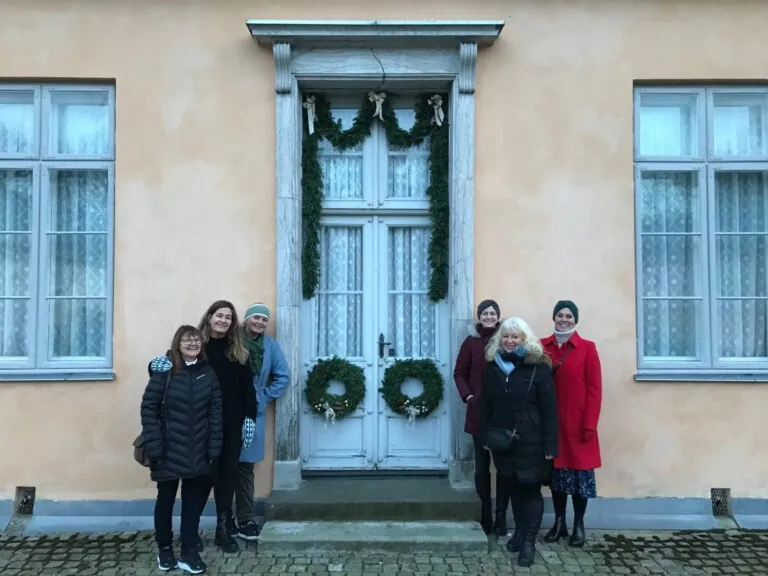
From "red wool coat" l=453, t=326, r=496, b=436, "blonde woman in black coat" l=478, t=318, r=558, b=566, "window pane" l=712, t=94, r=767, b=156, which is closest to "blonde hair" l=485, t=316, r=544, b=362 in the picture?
"blonde woman in black coat" l=478, t=318, r=558, b=566

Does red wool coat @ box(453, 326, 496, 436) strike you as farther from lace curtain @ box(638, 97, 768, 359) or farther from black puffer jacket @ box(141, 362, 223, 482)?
black puffer jacket @ box(141, 362, 223, 482)

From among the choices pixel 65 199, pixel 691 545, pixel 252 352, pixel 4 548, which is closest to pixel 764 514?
pixel 691 545

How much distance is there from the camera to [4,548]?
4.34 meters

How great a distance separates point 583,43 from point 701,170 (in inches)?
54.3

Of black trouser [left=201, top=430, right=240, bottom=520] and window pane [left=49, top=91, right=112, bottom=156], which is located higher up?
window pane [left=49, top=91, right=112, bottom=156]

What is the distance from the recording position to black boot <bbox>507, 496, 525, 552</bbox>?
4.12 m

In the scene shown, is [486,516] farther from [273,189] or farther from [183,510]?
[273,189]

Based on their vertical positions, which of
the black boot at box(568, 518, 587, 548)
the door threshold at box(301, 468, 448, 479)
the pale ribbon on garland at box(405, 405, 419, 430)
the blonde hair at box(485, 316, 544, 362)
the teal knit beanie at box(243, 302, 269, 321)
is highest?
the teal knit beanie at box(243, 302, 269, 321)

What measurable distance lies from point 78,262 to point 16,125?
1.19 metres

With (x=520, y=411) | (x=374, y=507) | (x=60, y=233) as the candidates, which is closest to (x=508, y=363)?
(x=520, y=411)

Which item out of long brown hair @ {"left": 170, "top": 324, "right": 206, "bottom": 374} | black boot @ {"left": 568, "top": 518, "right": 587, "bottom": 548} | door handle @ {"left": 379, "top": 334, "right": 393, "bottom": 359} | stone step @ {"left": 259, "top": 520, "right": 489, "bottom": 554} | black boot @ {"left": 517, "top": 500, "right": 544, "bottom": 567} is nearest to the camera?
long brown hair @ {"left": 170, "top": 324, "right": 206, "bottom": 374}

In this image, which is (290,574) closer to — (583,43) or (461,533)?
(461,533)

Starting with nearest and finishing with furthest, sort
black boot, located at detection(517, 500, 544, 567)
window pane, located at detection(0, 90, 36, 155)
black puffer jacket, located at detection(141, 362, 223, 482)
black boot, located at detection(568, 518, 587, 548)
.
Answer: black puffer jacket, located at detection(141, 362, 223, 482)
black boot, located at detection(517, 500, 544, 567)
black boot, located at detection(568, 518, 587, 548)
window pane, located at detection(0, 90, 36, 155)

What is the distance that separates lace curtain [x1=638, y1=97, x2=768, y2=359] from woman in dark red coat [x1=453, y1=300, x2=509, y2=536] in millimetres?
1513
